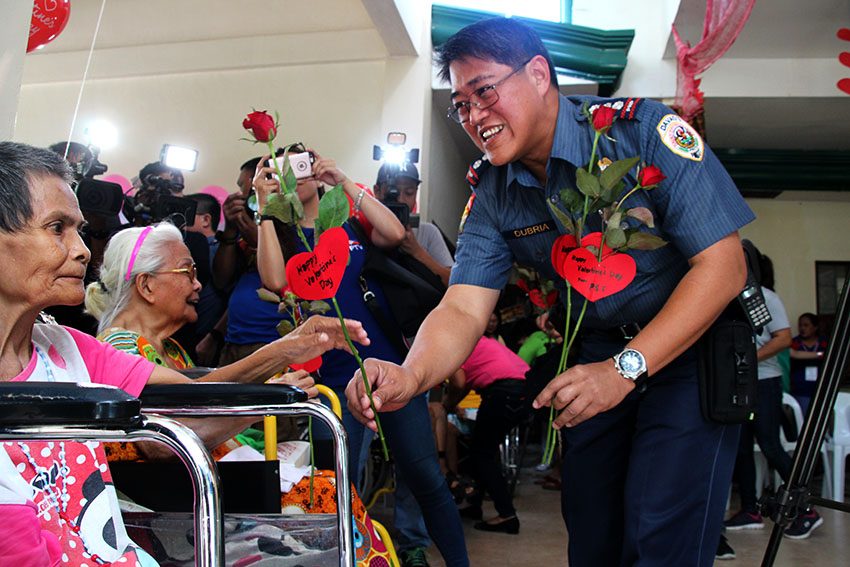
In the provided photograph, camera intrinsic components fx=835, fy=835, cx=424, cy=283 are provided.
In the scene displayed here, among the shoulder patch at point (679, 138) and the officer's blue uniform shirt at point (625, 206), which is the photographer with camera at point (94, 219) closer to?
the officer's blue uniform shirt at point (625, 206)

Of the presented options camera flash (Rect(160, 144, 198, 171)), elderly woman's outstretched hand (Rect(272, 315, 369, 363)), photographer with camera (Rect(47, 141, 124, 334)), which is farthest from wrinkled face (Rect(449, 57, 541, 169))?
camera flash (Rect(160, 144, 198, 171))

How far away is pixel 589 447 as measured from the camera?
5.36ft

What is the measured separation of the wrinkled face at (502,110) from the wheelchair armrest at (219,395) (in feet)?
1.88

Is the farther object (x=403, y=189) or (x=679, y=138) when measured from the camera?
(x=403, y=189)

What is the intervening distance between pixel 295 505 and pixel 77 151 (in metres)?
2.01

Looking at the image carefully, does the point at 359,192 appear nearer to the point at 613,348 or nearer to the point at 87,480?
the point at 613,348

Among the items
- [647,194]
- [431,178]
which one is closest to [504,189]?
[647,194]

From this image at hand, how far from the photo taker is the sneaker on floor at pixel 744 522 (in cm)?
401

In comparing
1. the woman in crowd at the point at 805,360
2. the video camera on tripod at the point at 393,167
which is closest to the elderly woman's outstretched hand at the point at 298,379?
the video camera on tripod at the point at 393,167

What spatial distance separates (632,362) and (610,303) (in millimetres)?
204

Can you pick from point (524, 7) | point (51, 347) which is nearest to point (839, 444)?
point (524, 7)

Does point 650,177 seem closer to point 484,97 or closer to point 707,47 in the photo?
point 484,97

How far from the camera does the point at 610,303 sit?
1.54 m

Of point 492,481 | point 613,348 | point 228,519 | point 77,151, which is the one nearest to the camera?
point 228,519
